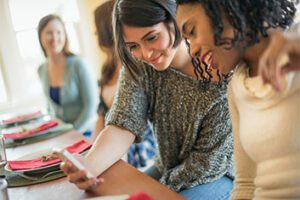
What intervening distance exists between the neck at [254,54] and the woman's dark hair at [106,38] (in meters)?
1.17

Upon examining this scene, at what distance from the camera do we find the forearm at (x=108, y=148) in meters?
0.95

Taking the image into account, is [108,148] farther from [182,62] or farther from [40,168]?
[182,62]

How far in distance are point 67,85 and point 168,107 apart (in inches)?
48.5

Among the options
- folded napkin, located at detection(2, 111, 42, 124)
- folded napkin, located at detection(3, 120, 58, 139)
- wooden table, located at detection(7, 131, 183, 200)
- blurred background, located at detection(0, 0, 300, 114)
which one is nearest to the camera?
wooden table, located at detection(7, 131, 183, 200)

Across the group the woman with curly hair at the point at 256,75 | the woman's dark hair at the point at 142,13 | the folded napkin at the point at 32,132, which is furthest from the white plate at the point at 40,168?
the woman with curly hair at the point at 256,75

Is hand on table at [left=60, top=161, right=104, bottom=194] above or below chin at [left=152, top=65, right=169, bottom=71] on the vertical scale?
below

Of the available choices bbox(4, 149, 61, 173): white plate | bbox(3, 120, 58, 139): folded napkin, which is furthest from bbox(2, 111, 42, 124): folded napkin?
bbox(4, 149, 61, 173): white plate

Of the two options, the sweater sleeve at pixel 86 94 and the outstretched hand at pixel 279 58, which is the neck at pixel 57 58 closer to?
the sweater sleeve at pixel 86 94

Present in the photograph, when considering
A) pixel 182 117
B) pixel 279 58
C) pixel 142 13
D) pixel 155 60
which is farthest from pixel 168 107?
pixel 279 58

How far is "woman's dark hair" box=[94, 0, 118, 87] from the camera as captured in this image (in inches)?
72.3

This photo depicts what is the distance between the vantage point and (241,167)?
2.72 feet

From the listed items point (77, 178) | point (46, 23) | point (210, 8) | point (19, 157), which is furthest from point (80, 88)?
point (210, 8)

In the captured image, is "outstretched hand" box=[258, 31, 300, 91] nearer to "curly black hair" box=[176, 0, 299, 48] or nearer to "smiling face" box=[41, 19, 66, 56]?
"curly black hair" box=[176, 0, 299, 48]

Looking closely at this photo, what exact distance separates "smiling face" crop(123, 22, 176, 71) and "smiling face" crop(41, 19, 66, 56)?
1.24 m
